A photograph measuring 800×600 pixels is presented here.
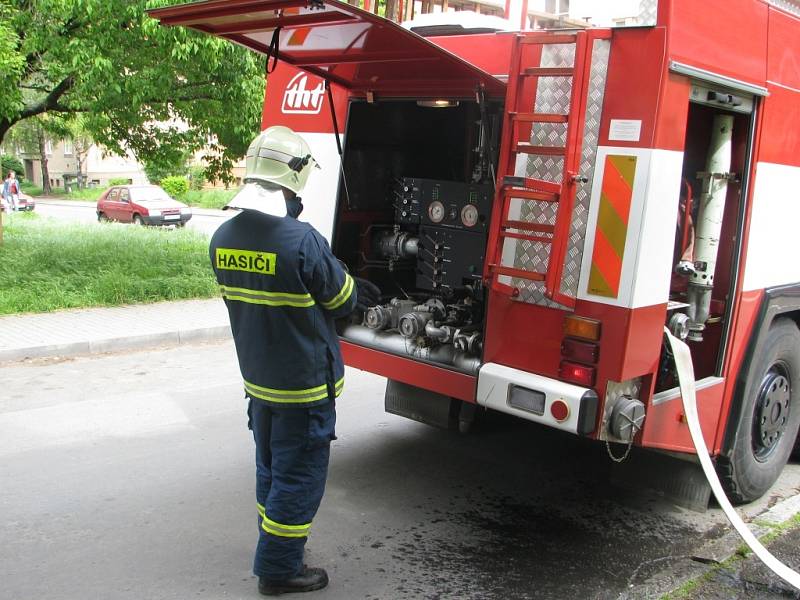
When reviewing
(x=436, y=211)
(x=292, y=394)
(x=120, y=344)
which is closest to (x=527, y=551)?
(x=292, y=394)

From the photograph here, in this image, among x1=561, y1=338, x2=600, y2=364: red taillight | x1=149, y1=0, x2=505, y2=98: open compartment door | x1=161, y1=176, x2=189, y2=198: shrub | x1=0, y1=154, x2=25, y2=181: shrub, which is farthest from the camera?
x1=0, y1=154, x2=25, y2=181: shrub

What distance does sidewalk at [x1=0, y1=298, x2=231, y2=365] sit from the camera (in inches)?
308

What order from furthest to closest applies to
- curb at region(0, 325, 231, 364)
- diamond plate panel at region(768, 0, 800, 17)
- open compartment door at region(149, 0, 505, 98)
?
curb at region(0, 325, 231, 364)
diamond plate panel at region(768, 0, 800, 17)
open compartment door at region(149, 0, 505, 98)

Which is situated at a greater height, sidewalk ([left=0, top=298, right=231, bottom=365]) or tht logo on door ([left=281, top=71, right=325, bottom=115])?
tht logo on door ([left=281, top=71, right=325, bottom=115])

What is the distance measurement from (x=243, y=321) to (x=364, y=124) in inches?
85.8

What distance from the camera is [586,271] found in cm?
353

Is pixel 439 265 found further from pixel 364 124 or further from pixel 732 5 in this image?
pixel 732 5

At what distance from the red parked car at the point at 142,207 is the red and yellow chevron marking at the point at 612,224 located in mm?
23808

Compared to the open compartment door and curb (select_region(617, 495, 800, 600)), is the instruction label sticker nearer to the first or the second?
the open compartment door

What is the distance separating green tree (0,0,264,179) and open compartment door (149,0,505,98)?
5.51 m

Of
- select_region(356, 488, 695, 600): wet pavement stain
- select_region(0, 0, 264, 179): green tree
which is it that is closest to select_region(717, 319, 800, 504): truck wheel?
select_region(356, 488, 695, 600): wet pavement stain

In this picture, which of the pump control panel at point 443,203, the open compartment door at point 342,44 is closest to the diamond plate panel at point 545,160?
the open compartment door at point 342,44

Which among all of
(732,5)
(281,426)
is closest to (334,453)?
(281,426)

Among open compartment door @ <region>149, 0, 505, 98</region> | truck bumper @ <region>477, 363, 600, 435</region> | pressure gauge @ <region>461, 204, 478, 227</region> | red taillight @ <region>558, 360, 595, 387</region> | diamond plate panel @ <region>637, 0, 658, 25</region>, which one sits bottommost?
truck bumper @ <region>477, 363, 600, 435</region>
